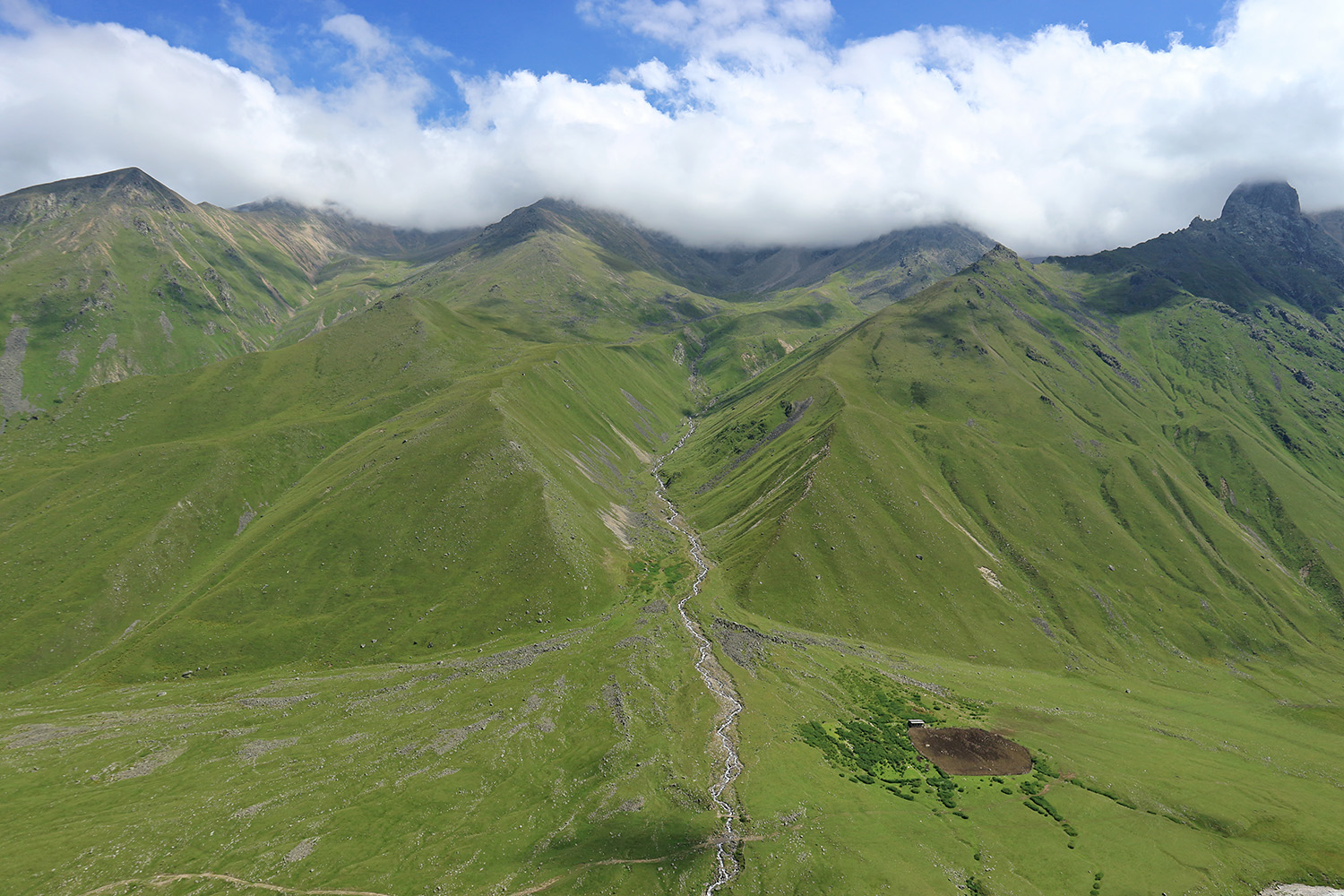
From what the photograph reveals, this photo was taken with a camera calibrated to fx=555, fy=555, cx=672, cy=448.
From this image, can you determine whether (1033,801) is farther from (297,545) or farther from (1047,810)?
(297,545)

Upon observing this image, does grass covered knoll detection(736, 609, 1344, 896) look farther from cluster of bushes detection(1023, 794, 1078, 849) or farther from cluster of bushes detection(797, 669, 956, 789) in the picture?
cluster of bushes detection(797, 669, 956, 789)

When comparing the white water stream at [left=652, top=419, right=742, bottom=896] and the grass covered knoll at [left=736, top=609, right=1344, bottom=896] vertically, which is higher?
the white water stream at [left=652, top=419, right=742, bottom=896]

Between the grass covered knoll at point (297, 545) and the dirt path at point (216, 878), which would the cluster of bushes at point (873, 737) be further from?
the grass covered knoll at point (297, 545)

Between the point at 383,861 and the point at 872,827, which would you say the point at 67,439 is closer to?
the point at 383,861

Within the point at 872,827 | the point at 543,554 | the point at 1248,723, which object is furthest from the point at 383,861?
the point at 1248,723

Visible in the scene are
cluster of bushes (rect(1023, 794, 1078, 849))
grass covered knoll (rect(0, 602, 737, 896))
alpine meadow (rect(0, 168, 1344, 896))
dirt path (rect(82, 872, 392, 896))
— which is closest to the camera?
dirt path (rect(82, 872, 392, 896))

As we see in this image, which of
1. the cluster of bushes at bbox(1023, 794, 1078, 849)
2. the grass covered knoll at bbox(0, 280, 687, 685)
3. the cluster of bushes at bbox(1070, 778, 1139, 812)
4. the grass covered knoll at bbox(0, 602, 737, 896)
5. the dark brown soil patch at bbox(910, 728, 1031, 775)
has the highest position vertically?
the grass covered knoll at bbox(0, 280, 687, 685)

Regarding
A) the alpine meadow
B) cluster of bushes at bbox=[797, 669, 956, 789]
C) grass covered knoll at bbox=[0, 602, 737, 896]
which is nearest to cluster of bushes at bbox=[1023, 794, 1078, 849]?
the alpine meadow

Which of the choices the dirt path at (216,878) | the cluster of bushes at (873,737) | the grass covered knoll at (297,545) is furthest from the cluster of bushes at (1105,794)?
the grass covered knoll at (297,545)
